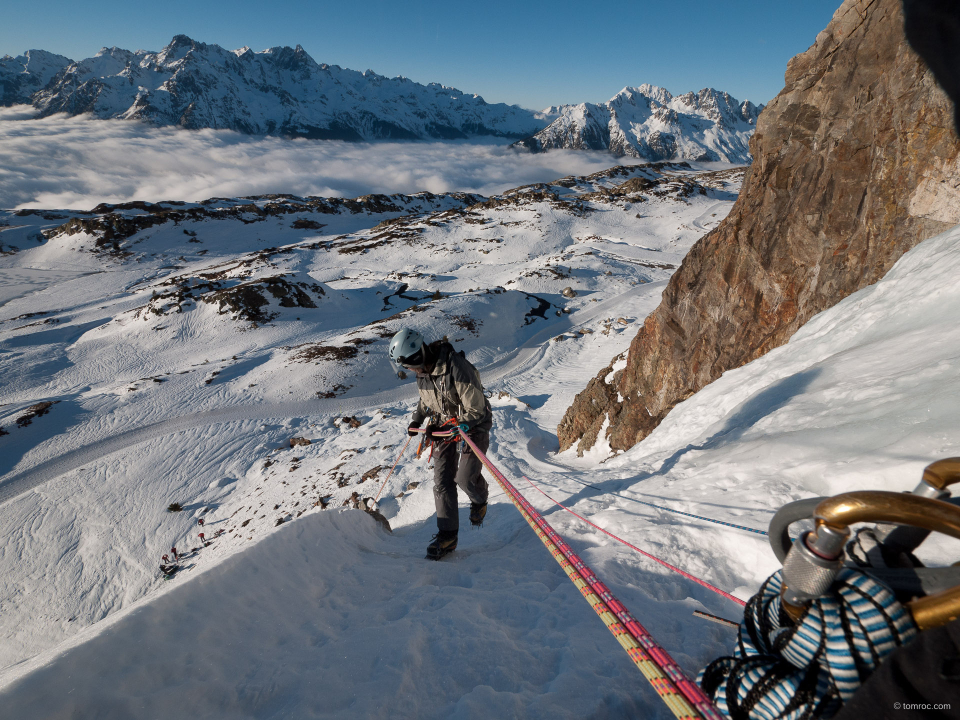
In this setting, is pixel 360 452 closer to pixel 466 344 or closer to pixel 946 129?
pixel 466 344

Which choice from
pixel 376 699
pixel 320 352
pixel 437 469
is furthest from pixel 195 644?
pixel 320 352

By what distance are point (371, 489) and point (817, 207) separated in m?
15.1

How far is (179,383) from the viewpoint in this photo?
27.1 meters

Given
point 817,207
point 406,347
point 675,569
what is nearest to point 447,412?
point 406,347

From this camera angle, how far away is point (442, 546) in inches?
251

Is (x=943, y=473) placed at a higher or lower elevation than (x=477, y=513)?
higher

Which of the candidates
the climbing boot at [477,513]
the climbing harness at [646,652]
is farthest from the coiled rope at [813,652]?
the climbing boot at [477,513]

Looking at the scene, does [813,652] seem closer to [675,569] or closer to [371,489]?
[675,569]

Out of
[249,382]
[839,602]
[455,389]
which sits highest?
[839,602]

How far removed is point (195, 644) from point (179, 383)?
96.8 feet

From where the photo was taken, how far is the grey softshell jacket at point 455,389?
6.60 meters

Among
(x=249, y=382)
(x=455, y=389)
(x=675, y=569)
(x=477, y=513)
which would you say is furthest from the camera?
(x=249, y=382)

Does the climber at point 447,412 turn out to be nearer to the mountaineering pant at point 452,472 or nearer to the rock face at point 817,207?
the mountaineering pant at point 452,472

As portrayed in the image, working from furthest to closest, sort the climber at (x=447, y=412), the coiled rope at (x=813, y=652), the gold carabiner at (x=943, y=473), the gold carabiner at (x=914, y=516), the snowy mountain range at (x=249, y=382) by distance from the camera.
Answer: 1. the snowy mountain range at (x=249, y=382)
2. the climber at (x=447, y=412)
3. the gold carabiner at (x=943, y=473)
4. the coiled rope at (x=813, y=652)
5. the gold carabiner at (x=914, y=516)
